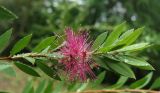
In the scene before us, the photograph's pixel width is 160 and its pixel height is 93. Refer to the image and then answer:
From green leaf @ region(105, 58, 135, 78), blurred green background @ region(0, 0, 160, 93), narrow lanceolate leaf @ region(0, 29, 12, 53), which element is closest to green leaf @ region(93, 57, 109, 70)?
green leaf @ region(105, 58, 135, 78)

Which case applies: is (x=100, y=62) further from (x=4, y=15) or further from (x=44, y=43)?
(x=4, y=15)

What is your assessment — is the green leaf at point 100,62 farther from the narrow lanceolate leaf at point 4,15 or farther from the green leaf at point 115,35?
the narrow lanceolate leaf at point 4,15

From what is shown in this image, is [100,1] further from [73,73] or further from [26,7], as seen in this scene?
[73,73]

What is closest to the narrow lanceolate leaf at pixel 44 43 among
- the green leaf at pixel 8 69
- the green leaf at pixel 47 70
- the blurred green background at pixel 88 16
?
the green leaf at pixel 47 70

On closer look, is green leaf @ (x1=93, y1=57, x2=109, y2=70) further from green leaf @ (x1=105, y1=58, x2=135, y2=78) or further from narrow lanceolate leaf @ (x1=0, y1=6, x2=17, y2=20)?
narrow lanceolate leaf @ (x1=0, y1=6, x2=17, y2=20)

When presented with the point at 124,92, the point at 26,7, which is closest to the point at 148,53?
the point at 26,7

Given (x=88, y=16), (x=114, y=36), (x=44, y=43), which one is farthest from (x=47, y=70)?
(x=88, y=16)
